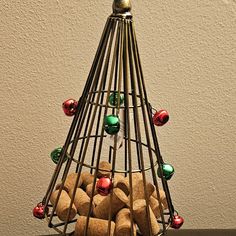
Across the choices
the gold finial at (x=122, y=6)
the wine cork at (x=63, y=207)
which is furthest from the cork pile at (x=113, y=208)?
the gold finial at (x=122, y=6)

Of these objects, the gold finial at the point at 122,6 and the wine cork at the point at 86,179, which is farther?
the wine cork at the point at 86,179

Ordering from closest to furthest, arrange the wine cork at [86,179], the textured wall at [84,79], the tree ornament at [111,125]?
the tree ornament at [111,125] < the wine cork at [86,179] < the textured wall at [84,79]

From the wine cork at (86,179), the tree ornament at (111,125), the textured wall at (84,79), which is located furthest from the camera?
the textured wall at (84,79)

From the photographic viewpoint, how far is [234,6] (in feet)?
3.24

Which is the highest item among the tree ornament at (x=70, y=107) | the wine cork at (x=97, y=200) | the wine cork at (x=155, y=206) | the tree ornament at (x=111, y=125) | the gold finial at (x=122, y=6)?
the gold finial at (x=122, y=6)

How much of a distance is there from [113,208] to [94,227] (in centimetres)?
4

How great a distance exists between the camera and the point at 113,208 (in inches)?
26.3

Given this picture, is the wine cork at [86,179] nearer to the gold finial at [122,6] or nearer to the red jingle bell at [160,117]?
the red jingle bell at [160,117]

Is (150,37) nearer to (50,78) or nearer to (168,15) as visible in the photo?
(168,15)

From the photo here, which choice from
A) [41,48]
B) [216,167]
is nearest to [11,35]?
[41,48]

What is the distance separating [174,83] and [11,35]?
0.34 meters

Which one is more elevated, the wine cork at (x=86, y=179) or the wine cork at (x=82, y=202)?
the wine cork at (x=86, y=179)

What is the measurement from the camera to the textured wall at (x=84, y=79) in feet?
3.06

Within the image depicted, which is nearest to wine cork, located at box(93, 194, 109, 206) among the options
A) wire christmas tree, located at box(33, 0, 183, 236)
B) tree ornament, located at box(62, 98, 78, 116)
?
wire christmas tree, located at box(33, 0, 183, 236)
